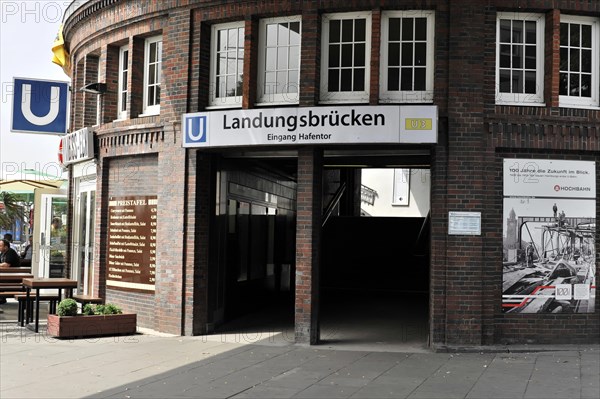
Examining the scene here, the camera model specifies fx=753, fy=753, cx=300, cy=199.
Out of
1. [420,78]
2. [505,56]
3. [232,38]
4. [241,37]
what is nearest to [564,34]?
[505,56]

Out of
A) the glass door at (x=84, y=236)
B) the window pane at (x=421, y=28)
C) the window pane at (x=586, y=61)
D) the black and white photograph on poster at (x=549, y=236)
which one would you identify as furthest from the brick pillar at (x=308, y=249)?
the glass door at (x=84, y=236)

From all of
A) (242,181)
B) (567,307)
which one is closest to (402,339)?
(567,307)

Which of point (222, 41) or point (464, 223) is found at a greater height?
point (222, 41)

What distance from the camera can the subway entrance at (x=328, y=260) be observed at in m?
13.9

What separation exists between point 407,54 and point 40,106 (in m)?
8.45

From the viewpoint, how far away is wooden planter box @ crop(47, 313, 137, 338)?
1284 cm

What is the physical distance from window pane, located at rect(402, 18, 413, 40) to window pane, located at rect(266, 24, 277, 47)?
2234 mm

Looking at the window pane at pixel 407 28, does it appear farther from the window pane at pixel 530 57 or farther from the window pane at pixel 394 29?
the window pane at pixel 530 57

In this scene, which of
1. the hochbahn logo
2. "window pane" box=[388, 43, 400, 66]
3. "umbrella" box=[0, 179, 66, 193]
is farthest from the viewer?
"umbrella" box=[0, 179, 66, 193]

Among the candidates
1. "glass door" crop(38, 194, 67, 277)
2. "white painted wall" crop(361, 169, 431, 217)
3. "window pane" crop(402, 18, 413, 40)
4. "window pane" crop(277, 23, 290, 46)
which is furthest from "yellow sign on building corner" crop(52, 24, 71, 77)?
"white painted wall" crop(361, 169, 431, 217)

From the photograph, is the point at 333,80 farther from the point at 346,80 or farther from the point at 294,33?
the point at 294,33

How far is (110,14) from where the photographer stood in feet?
49.6

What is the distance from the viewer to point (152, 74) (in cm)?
1468

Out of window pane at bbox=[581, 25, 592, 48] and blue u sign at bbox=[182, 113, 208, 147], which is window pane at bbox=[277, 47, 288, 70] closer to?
blue u sign at bbox=[182, 113, 208, 147]
